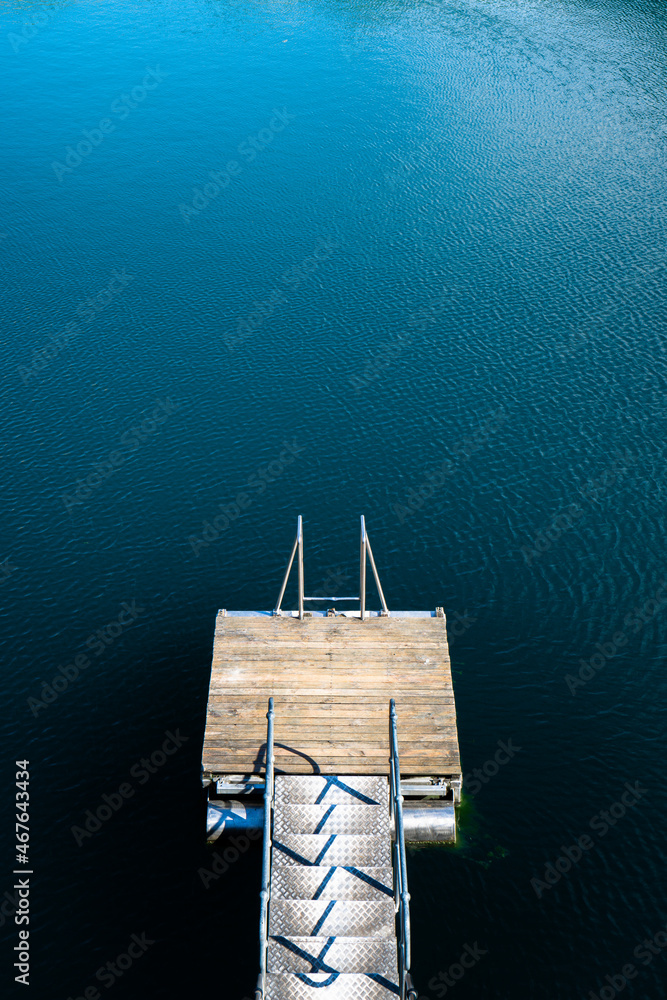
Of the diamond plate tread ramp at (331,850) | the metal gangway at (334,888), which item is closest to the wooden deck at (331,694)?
the metal gangway at (334,888)

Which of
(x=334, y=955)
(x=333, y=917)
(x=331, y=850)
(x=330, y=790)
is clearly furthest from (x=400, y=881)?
(x=330, y=790)

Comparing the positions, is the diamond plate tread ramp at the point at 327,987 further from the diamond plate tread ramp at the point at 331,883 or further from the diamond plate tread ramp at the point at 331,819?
the diamond plate tread ramp at the point at 331,819

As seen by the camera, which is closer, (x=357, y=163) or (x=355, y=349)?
(x=355, y=349)

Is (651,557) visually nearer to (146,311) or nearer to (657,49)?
(146,311)

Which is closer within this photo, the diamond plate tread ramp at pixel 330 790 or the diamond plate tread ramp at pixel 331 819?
the diamond plate tread ramp at pixel 331 819

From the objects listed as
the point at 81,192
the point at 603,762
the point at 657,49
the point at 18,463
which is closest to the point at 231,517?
the point at 18,463

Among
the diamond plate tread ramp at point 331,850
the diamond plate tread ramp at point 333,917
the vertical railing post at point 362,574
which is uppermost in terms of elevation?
the vertical railing post at point 362,574
